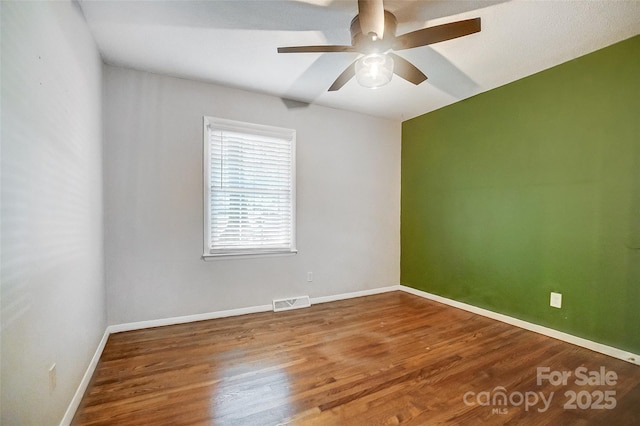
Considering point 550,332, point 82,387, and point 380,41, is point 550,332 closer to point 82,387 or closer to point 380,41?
point 380,41

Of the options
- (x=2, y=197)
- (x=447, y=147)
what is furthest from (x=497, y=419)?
(x=447, y=147)

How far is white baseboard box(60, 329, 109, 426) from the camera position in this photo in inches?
58.3

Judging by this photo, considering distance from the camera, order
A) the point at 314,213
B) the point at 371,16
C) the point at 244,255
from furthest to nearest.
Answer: the point at 314,213 < the point at 244,255 < the point at 371,16

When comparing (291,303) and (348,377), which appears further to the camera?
(291,303)

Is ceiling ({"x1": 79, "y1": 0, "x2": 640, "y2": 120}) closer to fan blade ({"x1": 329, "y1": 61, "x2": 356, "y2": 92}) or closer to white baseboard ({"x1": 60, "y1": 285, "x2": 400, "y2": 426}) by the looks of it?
fan blade ({"x1": 329, "y1": 61, "x2": 356, "y2": 92})

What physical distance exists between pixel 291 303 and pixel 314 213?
117cm

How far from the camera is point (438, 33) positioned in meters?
1.71

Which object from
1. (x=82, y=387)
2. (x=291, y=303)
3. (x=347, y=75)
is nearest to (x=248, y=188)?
(x=291, y=303)

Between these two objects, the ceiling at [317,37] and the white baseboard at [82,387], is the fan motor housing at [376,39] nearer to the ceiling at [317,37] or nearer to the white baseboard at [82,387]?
the ceiling at [317,37]

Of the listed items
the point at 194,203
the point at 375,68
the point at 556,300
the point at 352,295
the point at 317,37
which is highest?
the point at 317,37

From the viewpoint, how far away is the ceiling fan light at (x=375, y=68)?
198 cm

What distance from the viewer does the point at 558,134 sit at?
265 cm

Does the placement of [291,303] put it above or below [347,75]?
below

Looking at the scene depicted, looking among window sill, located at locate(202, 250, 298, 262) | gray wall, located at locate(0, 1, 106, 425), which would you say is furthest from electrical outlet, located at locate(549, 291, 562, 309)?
gray wall, located at locate(0, 1, 106, 425)
